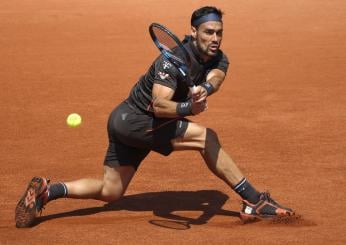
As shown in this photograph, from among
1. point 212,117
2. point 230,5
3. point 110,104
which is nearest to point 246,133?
point 212,117

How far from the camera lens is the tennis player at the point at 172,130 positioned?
7230 mm

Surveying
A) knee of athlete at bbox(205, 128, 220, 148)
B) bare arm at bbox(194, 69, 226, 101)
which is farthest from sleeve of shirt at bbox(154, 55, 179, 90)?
knee of athlete at bbox(205, 128, 220, 148)

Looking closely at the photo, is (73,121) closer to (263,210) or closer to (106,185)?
(106,185)

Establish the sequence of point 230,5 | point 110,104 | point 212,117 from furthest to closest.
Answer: point 230,5 → point 110,104 → point 212,117

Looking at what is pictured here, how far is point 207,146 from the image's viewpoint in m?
7.25

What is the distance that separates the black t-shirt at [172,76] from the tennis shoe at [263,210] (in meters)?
1.09

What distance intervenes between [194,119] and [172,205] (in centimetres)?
351

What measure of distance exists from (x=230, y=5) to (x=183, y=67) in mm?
14878

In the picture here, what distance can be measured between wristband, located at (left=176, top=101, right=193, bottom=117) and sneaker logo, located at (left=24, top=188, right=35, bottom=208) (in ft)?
4.97

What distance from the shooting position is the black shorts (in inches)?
288

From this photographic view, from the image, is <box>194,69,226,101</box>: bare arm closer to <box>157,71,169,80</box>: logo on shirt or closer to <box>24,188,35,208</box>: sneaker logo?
<box>157,71,169,80</box>: logo on shirt

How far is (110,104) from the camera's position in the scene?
12352 mm

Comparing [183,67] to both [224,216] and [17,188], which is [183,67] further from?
[17,188]

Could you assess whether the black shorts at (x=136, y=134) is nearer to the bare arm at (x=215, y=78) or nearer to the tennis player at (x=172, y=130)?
the tennis player at (x=172, y=130)
